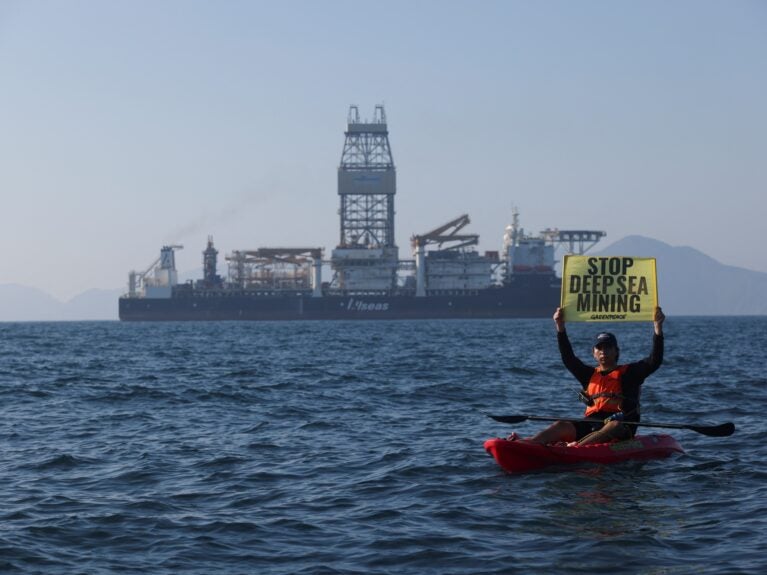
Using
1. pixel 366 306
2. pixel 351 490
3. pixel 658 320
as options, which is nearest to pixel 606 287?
pixel 658 320

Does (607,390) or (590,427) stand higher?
(607,390)

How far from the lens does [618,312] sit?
1254 centimetres

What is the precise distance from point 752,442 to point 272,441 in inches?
275

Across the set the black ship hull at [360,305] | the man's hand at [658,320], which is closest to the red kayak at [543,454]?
the man's hand at [658,320]

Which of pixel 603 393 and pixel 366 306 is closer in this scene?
pixel 603 393

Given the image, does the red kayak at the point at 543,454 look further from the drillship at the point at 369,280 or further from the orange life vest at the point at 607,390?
the drillship at the point at 369,280

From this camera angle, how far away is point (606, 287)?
41.3 feet

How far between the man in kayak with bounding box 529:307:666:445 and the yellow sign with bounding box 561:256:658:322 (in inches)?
13.2

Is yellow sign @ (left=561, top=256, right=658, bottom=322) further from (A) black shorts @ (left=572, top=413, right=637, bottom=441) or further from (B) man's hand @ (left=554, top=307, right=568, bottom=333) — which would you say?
(A) black shorts @ (left=572, top=413, right=637, bottom=441)

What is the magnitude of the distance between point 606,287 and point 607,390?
4.18ft

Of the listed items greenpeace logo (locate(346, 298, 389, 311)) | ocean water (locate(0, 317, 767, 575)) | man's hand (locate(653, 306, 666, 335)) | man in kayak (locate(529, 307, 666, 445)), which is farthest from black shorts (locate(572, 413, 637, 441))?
greenpeace logo (locate(346, 298, 389, 311))

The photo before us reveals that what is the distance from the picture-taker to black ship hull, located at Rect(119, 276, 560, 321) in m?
119

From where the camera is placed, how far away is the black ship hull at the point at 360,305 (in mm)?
118875

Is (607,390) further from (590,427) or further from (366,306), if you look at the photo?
(366,306)
